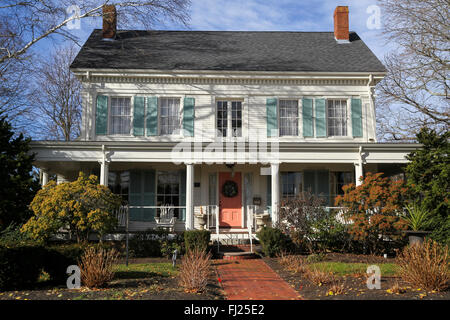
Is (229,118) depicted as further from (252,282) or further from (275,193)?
(252,282)

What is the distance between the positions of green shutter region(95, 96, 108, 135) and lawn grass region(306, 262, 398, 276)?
32.7ft

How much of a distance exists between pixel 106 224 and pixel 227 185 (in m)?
6.30

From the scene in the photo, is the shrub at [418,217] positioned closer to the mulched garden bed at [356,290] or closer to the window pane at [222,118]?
the mulched garden bed at [356,290]

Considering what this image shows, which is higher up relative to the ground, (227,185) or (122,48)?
(122,48)

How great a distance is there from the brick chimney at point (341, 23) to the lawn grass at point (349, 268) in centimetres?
1215

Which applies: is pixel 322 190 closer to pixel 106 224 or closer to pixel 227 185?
pixel 227 185

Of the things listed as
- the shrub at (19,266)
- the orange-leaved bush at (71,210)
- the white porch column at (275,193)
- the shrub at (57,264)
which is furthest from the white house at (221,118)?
the shrub at (19,266)

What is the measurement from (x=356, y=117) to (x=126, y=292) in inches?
477

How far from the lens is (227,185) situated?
1591 centimetres

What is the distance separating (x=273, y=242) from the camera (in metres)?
11.8

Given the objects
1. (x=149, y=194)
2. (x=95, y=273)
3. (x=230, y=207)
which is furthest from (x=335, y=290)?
(x=149, y=194)
